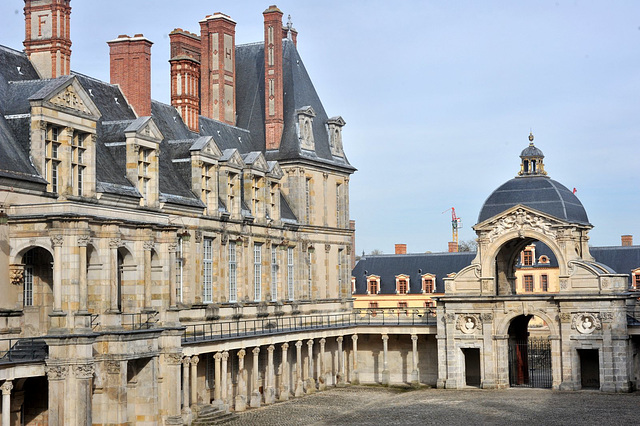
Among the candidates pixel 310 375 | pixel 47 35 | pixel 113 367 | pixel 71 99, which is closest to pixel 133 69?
pixel 47 35

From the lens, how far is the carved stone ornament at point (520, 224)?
49.0m

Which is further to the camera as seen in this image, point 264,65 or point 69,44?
point 264,65

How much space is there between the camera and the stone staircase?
37875 millimetres

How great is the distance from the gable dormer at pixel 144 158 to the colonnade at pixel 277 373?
6477 mm

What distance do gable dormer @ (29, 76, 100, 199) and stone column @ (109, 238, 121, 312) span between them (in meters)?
2.28

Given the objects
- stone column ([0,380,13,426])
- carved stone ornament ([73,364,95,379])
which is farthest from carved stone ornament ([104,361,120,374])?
stone column ([0,380,13,426])

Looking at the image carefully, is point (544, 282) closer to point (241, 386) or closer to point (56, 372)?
point (241, 386)

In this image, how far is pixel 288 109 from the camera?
53.2 metres

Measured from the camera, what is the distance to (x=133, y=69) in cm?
4222

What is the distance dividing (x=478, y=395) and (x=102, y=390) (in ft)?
69.4

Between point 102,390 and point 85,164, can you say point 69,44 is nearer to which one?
point 85,164

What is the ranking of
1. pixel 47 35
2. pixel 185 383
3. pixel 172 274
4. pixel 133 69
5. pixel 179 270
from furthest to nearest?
pixel 133 69, pixel 179 270, pixel 185 383, pixel 47 35, pixel 172 274

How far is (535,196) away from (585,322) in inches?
263

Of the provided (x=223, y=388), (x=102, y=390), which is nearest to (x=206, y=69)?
(x=223, y=388)
